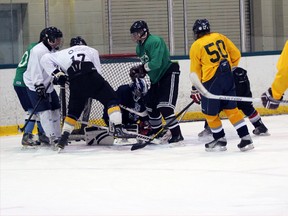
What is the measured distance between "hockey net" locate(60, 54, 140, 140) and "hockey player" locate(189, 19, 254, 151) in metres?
1.25

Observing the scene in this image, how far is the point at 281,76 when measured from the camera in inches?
189

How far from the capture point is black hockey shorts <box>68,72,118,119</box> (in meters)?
7.59

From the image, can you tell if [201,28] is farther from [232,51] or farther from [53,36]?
[53,36]

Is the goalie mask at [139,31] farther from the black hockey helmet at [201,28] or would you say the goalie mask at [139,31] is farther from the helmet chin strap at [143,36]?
the black hockey helmet at [201,28]

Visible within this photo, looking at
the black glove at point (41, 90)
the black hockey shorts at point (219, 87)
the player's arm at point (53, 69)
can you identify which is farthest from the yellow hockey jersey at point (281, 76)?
the black glove at point (41, 90)

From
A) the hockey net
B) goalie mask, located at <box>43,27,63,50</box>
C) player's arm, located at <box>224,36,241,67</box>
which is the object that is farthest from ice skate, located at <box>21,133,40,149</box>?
player's arm, located at <box>224,36,241,67</box>

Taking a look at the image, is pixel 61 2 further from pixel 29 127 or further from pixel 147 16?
pixel 29 127

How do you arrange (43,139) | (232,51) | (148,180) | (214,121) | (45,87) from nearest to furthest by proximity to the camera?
1. (148,180)
2. (214,121)
3. (232,51)
4. (45,87)
5. (43,139)

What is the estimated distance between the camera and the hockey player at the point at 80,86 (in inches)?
299

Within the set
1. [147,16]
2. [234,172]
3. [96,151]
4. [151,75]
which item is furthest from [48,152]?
[147,16]

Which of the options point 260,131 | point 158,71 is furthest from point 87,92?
point 260,131

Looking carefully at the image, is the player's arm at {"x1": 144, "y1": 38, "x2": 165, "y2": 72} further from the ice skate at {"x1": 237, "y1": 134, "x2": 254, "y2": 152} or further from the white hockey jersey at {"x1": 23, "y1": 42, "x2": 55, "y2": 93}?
the ice skate at {"x1": 237, "y1": 134, "x2": 254, "y2": 152}

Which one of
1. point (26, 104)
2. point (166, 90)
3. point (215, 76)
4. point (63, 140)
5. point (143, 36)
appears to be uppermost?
point (143, 36)

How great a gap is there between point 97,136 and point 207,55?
1.47m
